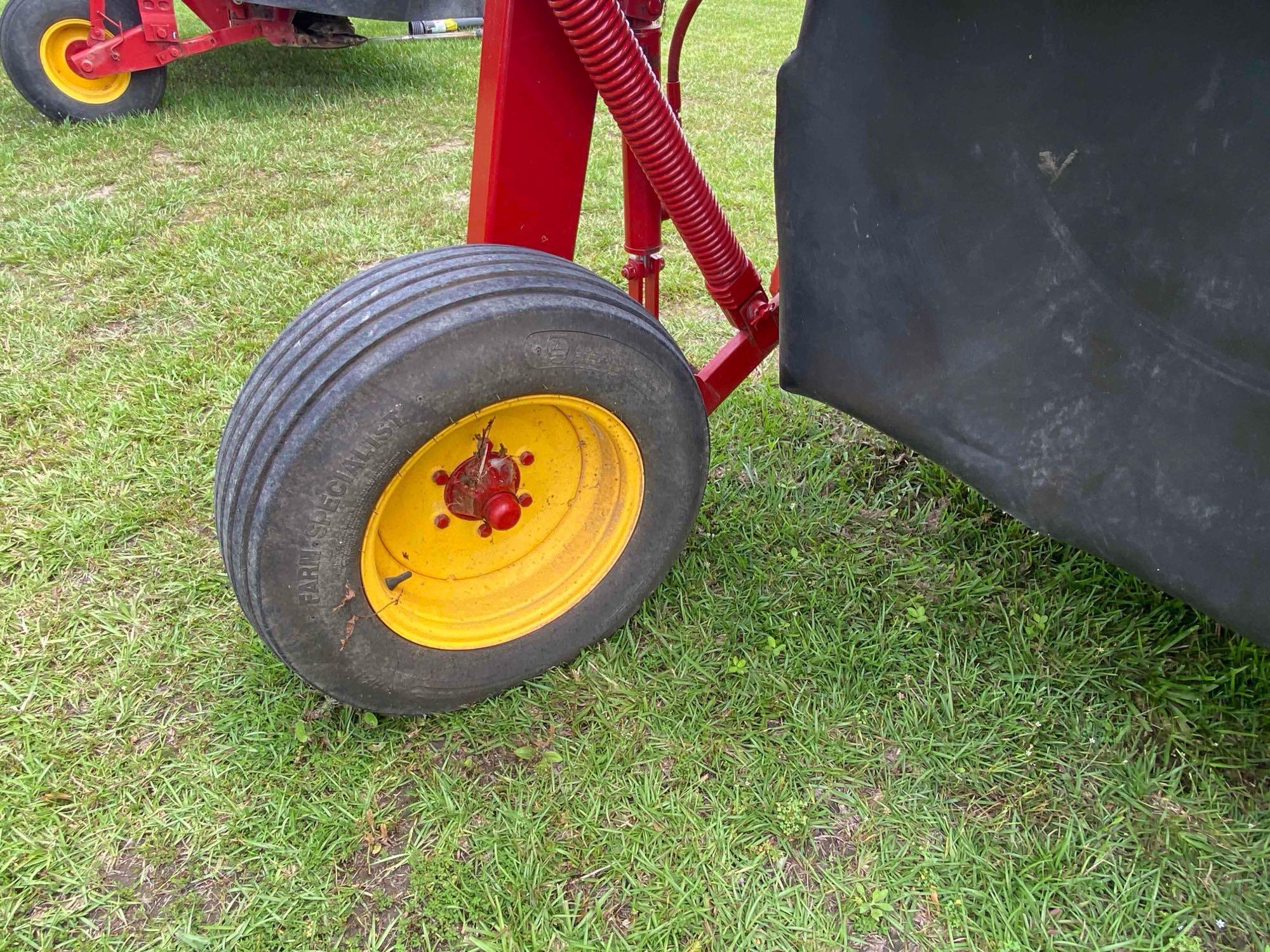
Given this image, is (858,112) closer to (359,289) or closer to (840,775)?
(359,289)

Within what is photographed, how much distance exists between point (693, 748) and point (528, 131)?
121 centimetres

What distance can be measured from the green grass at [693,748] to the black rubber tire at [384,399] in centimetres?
27

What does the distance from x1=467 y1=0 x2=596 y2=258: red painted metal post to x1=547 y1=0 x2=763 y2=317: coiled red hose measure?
0.25 feet

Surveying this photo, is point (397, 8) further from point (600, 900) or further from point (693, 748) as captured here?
point (600, 900)

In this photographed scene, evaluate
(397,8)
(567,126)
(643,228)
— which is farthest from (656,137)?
(397,8)

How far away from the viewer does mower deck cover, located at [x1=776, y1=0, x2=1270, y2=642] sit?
1.03 metres

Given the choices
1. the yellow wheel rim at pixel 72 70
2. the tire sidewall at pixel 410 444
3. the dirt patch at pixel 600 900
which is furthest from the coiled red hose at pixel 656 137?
the yellow wheel rim at pixel 72 70

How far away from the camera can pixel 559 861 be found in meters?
1.45

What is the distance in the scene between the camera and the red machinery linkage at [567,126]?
1386 mm

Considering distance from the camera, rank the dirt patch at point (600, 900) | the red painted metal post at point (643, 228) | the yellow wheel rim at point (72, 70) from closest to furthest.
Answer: the dirt patch at point (600, 900), the red painted metal post at point (643, 228), the yellow wheel rim at point (72, 70)

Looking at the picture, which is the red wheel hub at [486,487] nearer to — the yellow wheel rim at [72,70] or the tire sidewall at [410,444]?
the tire sidewall at [410,444]

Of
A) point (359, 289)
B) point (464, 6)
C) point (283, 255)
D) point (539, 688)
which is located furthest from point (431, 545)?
point (464, 6)

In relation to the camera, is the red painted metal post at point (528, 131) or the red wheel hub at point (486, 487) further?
the red wheel hub at point (486, 487)

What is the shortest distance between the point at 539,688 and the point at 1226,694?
55.7 inches
